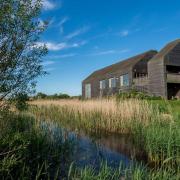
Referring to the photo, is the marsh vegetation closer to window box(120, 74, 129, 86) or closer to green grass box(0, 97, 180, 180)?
green grass box(0, 97, 180, 180)

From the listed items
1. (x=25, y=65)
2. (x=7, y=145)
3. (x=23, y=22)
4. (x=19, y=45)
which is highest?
(x=23, y=22)

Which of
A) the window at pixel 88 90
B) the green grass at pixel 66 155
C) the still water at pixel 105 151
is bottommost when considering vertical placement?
the still water at pixel 105 151

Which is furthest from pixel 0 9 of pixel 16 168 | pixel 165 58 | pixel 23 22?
pixel 165 58

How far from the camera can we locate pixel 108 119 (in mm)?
12461

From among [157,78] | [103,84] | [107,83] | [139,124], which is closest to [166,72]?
[157,78]

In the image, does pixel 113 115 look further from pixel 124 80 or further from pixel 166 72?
pixel 124 80

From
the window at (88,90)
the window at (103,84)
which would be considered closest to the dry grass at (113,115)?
the window at (103,84)

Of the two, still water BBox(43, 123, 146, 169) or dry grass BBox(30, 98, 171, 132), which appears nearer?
still water BBox(43, 123, 146, 169)

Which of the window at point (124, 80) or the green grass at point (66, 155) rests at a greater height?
the window at point (124, 80)

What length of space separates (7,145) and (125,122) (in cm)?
682

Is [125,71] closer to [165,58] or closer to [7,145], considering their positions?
[165,58]

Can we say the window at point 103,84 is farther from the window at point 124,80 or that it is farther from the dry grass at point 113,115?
the dry grass at point 113,115

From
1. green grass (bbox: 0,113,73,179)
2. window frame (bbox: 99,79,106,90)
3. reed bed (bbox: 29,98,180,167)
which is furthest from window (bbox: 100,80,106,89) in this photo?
green grass (bbox: 0,113,73,179)

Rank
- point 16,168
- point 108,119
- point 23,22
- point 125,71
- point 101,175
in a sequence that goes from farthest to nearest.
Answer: point 125,71, point 108,119, point 23,22, point 16,168, point 101,175
